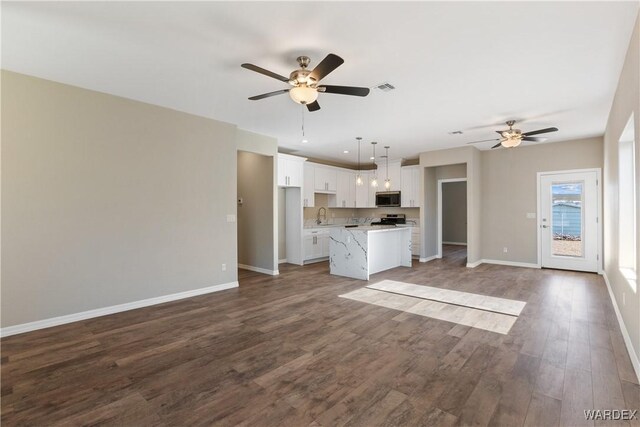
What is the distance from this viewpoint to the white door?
6227 mm

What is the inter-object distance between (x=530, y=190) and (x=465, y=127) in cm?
280

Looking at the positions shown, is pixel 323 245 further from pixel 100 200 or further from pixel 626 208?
pixel 626 208

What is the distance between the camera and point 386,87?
12.2 ft

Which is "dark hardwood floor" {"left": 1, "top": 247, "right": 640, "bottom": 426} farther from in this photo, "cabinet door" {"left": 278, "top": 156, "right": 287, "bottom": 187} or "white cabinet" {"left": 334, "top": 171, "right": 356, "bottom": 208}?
"white cabinet" {"left": 334, "top": 171, "right": 356, "bottom": 208}

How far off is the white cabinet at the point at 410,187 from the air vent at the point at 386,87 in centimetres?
493

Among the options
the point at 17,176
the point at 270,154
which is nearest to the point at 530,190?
the point at 270,154

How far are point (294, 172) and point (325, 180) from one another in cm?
144

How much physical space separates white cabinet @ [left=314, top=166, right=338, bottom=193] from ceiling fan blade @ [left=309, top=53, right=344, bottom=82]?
5.32m

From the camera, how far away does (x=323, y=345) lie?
9.82ft

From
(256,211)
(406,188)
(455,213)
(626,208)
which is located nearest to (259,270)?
(256,211)

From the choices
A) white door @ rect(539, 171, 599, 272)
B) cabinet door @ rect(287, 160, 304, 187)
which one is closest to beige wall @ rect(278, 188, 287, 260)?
cabinet door @ rect(287, 160, 304, 187)

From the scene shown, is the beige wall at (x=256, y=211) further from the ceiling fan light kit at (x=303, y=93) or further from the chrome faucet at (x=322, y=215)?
the ceiling fan light kit at (x=303, y=93)

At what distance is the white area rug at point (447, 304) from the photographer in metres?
3.62

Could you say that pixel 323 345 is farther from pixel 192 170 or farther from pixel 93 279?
pixel 192 170
